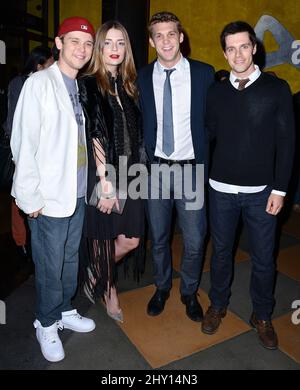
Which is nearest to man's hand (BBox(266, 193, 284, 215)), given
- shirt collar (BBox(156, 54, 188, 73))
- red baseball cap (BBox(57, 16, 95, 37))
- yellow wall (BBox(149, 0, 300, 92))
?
shirt collar (BBox(156, 54, 188, 73))

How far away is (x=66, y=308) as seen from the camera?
2.66m

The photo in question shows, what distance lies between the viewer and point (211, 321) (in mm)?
2637

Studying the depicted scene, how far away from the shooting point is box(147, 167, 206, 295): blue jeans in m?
2.67

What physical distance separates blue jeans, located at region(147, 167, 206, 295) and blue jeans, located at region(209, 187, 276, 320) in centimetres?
18

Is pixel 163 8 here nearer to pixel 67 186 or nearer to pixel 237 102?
pixel 237 102

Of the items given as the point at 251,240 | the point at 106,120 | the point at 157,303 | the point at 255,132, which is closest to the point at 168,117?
the point at 106,120

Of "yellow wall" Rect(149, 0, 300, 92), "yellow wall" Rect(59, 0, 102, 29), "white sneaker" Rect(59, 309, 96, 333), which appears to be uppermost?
"yellow wall" Rect(59, 0, 102, 29)

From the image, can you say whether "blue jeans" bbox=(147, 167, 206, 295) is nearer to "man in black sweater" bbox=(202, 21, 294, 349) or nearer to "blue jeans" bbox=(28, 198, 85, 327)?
"man in black sweater" bbox=(202, 21, 294, 349)

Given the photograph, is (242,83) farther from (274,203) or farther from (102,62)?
(102,62)

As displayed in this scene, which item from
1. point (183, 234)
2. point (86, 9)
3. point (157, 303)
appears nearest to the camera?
point (183, 234)

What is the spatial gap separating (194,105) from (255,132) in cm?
53

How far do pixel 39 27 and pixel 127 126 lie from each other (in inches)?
197

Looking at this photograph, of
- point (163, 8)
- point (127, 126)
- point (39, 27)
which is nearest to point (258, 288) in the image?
point (127, 126)

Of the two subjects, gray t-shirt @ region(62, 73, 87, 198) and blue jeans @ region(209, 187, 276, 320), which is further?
blue jeans @ region(209, 187, 276, 320)
